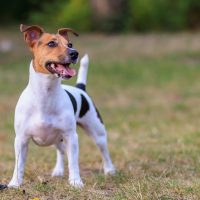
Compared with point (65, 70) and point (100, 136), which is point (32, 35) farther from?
point (100, 136)

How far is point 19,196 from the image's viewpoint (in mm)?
5523

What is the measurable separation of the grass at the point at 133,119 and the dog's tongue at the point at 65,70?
0.99 m

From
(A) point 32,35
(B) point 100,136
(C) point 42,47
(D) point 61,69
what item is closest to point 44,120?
(D) point 61,69

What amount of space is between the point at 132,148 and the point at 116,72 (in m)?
8.87

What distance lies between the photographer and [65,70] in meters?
5.92

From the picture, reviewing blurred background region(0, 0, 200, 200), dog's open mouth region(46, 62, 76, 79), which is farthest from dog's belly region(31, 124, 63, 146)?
dog's open mouth region(46, 62, 76, 79)

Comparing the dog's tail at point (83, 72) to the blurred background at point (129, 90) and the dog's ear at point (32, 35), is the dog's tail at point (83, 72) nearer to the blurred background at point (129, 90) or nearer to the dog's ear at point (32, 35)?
the blurred background at point (129, 90)

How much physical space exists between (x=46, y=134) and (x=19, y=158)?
350 millimetres

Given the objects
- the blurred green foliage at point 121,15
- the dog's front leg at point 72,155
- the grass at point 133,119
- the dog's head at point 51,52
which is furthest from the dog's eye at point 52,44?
the blurred green foliage at point 121,15

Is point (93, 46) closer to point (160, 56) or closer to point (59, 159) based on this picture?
point (160, 56)

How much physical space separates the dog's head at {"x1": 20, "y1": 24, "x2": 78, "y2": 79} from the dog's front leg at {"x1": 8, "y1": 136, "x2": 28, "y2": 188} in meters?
0.70

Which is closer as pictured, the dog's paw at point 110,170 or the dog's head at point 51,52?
the dog's head at point 51,52

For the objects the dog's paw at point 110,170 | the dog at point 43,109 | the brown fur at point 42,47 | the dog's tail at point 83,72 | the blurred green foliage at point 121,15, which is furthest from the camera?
the blurred green foliage at point 121,15

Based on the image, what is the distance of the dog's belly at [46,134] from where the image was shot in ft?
20.6
